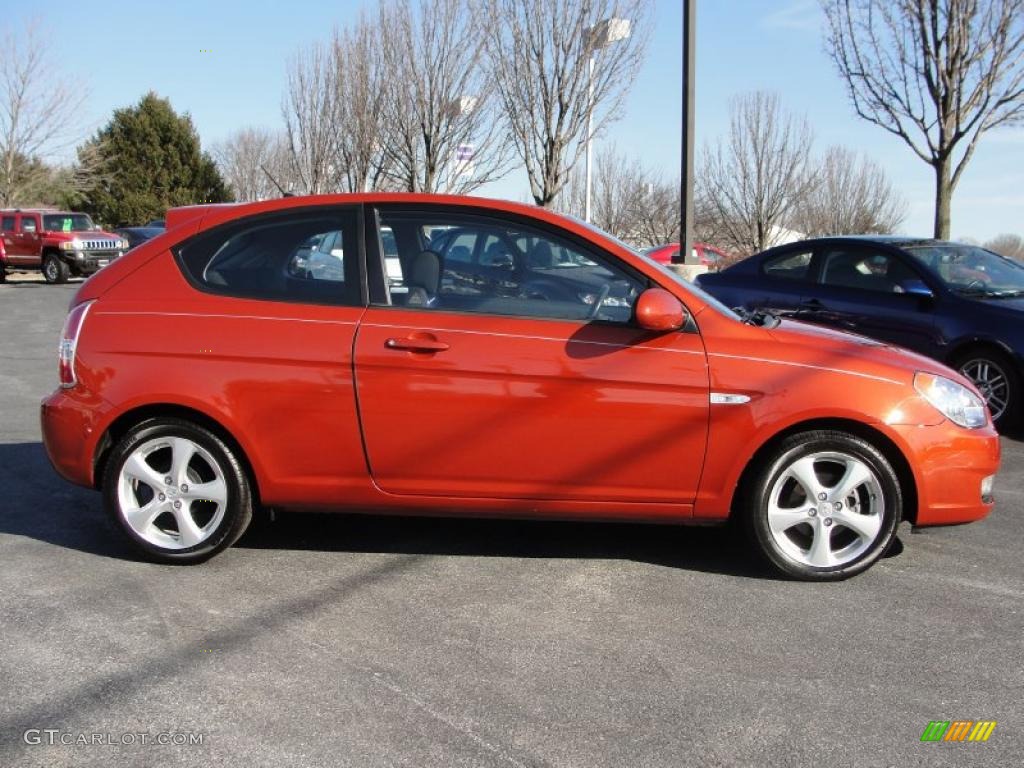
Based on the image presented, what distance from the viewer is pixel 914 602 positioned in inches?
155

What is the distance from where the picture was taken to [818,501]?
4098 mm

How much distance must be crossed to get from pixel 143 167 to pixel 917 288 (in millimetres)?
42637

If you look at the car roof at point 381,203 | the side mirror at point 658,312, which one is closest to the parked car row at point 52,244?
the car roof at point 381,203

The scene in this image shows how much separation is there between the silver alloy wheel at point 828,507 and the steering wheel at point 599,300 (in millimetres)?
1060

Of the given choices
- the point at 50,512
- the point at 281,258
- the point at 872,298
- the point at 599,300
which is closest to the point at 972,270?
the point at 872,298

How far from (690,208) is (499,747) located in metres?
11.1

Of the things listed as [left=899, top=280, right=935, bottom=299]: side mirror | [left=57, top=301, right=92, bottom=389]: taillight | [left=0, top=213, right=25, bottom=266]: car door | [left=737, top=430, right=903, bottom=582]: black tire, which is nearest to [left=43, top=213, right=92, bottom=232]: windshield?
[left=0, top=213, right=25, bottom=266]: car door

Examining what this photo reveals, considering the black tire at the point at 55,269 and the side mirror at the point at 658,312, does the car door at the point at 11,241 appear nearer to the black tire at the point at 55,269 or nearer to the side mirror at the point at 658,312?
the black tire at the point at 55,269

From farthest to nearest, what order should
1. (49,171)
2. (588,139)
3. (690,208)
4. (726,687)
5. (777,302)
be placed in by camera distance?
(49,171) < (588,139) < (690,208) < (777,302) < (726,687)

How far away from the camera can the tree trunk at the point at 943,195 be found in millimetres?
13609

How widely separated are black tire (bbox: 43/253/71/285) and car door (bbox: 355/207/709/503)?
23452mm

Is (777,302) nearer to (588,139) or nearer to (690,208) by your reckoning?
(690,208)

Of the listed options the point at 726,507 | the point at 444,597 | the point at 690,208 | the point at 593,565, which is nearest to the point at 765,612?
the point at 726,507

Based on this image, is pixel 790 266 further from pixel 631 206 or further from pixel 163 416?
pixel 631 206
